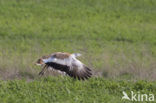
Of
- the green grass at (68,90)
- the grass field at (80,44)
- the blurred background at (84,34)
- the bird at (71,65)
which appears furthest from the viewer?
the blurred background at (84,34)

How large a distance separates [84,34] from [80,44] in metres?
1.87

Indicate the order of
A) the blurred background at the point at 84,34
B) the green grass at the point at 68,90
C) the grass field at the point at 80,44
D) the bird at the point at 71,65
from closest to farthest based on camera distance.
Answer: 1. the green grass at the point at 68,90
2. the grass field at the point at 80,44
3. the bird at the point at 71,65
4. the blurred background at the point at 84,34

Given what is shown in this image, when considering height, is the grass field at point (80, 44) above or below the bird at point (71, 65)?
below

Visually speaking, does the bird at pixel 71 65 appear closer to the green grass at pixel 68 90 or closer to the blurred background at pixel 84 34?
the green grass at pixel 68 90

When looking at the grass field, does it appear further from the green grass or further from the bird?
the bird

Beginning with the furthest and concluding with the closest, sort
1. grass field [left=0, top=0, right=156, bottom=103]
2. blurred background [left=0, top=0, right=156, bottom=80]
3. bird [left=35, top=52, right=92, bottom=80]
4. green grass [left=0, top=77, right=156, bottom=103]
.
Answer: blurred background [left=0, top=0, right=156, bottom=80] < bird [left=35, top=52, right=92, bottom=80] < grass field [left=0, top=0, right=156, bottom=103] < green grass [left=0, top=77, right=156, bottom=103]

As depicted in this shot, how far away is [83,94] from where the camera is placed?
945cm

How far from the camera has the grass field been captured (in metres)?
9.78

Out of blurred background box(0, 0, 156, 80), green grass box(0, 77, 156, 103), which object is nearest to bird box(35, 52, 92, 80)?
green grass box(0, 77, 156, 103)

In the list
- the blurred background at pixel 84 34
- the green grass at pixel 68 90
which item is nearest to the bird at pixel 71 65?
the green grass at pixel 68 90

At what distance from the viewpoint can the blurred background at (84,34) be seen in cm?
1278

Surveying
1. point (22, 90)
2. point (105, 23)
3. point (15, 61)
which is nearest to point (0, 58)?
point (15, 61)

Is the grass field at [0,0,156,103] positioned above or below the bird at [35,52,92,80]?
below

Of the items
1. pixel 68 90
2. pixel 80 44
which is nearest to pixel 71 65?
pixel 68 90
